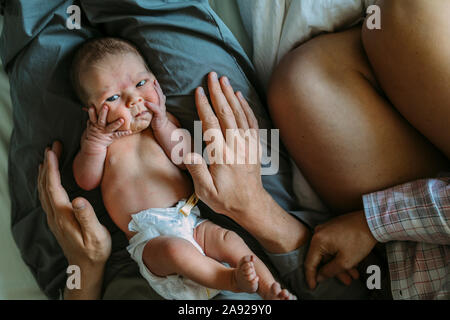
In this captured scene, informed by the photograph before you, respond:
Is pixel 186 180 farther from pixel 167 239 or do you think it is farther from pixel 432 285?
pixel 432 285

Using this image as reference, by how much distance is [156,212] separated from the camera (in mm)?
878

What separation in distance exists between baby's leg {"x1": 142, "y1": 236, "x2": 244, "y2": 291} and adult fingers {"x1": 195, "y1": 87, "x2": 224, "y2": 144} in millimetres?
241

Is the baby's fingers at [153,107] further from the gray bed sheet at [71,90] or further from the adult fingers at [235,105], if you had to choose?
the adult fingers at [235,105]

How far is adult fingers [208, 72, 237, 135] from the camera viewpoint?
885 millimetres

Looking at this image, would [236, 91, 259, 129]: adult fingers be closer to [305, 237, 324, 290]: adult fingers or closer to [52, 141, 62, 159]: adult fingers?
[305, 237, 324, 290]: adult fingers

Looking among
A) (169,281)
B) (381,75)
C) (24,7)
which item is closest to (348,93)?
(381,75)

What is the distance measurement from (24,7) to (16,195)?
1.53 feet

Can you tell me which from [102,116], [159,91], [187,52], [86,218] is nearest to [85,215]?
[86,218]

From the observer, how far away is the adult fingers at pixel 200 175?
2.71 ft

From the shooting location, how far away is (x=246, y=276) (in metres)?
0.71

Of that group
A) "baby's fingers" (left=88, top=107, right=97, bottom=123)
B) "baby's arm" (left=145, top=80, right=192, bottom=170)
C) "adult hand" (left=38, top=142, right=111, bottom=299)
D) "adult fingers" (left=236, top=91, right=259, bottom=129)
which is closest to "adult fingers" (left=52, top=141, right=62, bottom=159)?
"adult hand" (left=38, top=142, right=111, bottom=299)

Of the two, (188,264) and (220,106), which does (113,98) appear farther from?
(188,264)

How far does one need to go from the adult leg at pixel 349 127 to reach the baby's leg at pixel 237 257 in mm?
243

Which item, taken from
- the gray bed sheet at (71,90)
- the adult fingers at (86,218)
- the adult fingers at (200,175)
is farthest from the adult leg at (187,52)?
the adult fingers at (86,218)
